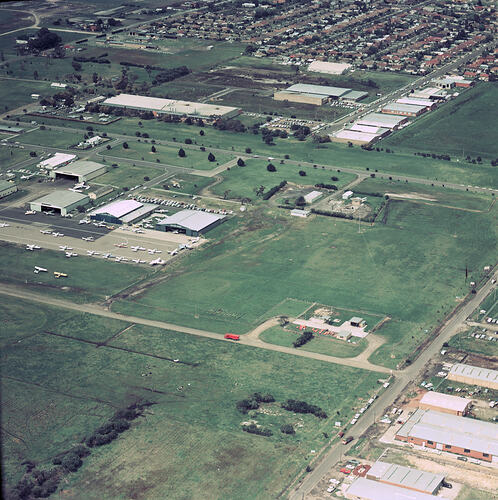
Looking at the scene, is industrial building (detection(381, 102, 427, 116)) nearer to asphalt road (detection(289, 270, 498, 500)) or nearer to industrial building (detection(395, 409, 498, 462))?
asphalt road (detection(289, 270, 498, 500))

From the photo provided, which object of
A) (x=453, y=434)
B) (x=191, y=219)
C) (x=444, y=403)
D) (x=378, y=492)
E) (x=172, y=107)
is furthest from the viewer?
(x=172, y=107)

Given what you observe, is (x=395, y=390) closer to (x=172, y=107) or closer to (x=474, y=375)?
(x=474, y=375)

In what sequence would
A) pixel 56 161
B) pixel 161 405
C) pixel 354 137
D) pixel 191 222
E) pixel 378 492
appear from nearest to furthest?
pixel 378 492
pixel 161 405
pixel 191 222
pixel 56 161
pixel 354 137

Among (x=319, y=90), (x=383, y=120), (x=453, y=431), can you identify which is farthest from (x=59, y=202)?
(x=319, y=90)

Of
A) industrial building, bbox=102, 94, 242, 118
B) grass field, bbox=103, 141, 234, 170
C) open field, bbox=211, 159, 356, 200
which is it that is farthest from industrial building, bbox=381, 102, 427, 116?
grass field, bbox=103, 141, 234, 170

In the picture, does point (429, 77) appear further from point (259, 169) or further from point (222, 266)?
point (222, 266)

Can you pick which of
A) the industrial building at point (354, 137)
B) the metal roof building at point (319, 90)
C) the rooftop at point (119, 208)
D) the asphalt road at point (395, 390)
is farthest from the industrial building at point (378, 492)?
the metal roof building at point (319, 90)

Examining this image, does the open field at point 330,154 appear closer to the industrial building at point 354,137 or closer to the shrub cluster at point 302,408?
the industrial building at point 354,137
